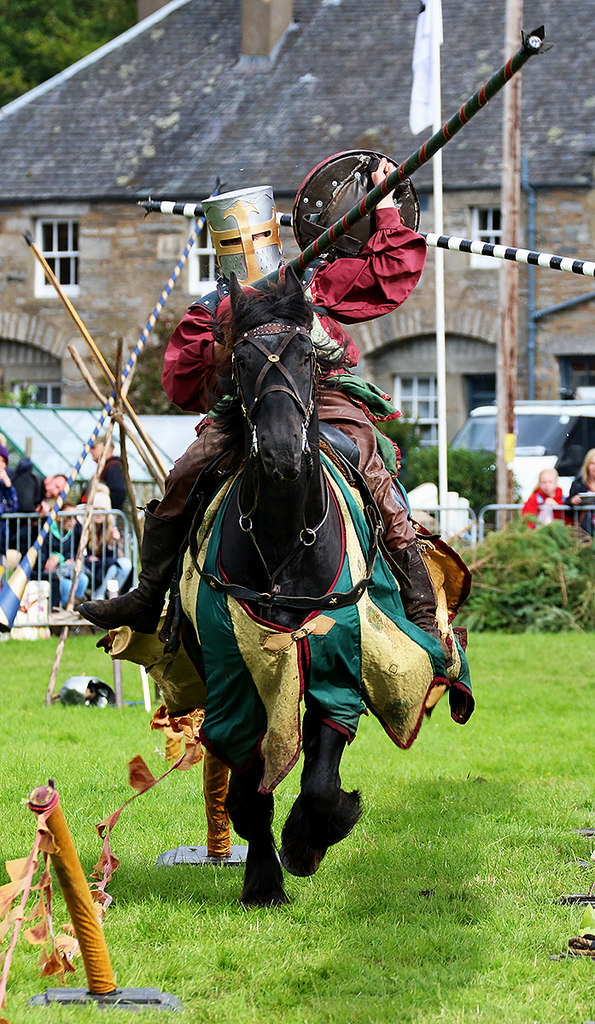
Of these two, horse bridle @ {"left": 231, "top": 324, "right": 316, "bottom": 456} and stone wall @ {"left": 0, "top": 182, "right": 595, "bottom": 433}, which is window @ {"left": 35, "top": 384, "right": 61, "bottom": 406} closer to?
stone wall @ {"left": 0, "top": 182, "right": 595, "bottom": 433}

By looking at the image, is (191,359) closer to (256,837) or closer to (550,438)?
(256,837)

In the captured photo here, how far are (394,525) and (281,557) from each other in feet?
2.50

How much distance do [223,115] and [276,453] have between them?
79.5ft

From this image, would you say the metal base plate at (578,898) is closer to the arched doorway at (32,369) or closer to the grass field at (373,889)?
the grass field at (373,889)

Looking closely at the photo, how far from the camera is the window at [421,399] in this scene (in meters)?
25.3

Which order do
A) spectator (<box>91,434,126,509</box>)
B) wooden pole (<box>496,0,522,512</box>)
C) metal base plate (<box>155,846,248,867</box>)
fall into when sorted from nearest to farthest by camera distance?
metal base plate (<box>155,846,248,867</box>)
spectator (<box>91,434,126,509</box>)
wooden pole (<box>496,0,522,512</box>)

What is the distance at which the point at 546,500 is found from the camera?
1509 centimetres

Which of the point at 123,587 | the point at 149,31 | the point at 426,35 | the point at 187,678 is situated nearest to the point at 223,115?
the point at 149,31

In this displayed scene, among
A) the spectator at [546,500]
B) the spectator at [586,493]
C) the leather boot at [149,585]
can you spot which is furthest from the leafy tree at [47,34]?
the leather boot at [149,585]

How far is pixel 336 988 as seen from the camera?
14.0ft

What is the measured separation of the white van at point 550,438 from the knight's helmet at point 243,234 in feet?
44.2

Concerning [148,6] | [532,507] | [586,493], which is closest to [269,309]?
[586,493]

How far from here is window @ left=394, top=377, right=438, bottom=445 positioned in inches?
998

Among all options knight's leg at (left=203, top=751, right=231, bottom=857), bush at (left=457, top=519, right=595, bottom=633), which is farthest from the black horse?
bush at (left=457, top=519, right=595, bottom=633)
